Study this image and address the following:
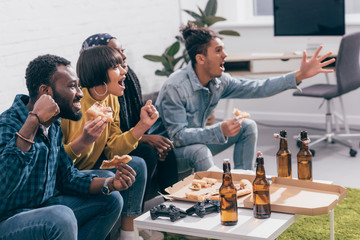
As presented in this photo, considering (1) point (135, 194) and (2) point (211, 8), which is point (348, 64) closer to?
(2) point (211, 8)

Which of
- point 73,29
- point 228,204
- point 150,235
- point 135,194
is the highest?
point 73,29

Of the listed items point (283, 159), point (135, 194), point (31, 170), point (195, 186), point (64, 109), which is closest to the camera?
point (31, 170)

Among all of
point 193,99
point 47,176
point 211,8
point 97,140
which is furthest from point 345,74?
point 47,176

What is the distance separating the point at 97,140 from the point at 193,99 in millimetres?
726

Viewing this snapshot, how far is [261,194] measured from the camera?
2.30 m

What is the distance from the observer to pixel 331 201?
236cm

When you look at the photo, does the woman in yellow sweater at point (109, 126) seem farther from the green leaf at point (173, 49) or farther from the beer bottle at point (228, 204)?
the green leaf at point (173, 49)

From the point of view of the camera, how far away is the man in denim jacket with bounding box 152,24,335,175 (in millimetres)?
3225

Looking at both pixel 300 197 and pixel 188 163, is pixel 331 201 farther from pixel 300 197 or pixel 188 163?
pixel 188 163

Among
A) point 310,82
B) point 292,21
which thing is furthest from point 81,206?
point 310,82

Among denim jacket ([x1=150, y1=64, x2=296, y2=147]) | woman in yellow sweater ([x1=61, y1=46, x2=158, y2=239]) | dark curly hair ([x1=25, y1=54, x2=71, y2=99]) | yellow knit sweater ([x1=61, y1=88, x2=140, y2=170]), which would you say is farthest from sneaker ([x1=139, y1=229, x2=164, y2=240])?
dark curly hair ([x1=25, y1=54, x2=71, y2=99])

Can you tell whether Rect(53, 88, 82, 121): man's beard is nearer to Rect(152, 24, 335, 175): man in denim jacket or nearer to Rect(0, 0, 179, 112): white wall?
Rect(152, 24, 335, 175): man in denim jacket

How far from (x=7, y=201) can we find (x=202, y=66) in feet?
5.10

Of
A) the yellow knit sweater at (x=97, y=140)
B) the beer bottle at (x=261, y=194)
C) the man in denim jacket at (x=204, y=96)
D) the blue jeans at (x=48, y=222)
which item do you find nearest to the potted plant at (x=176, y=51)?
the man in denim jacket at (x=204, y=96)
